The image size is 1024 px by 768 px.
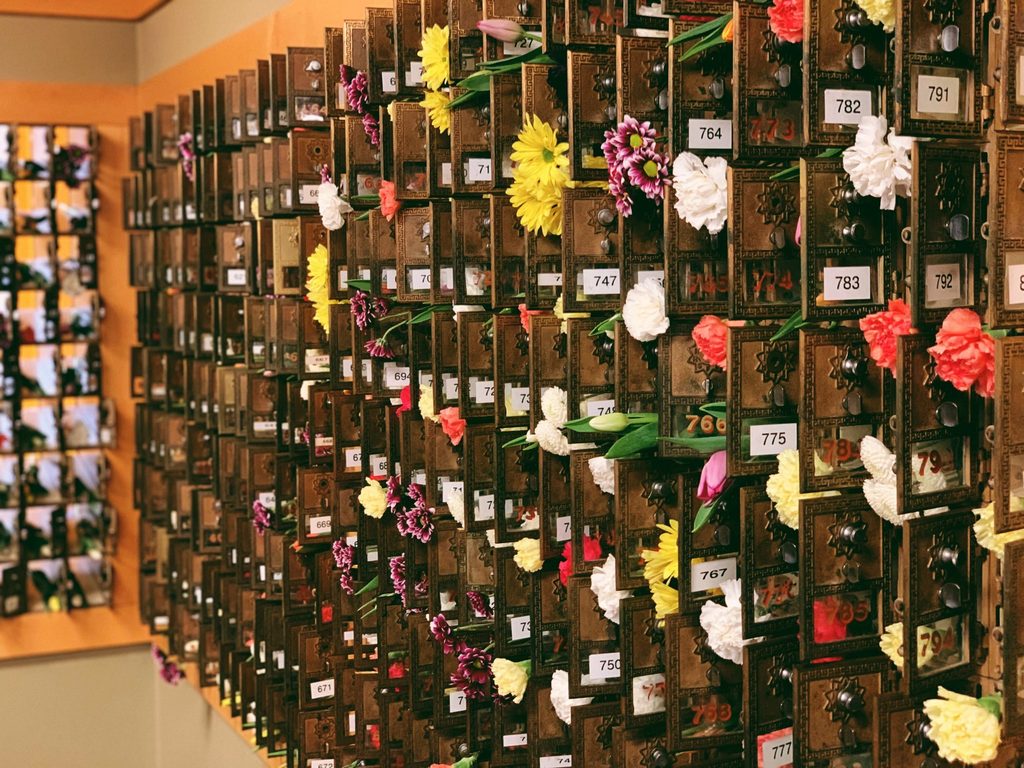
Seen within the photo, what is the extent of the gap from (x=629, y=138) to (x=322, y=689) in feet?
8.08

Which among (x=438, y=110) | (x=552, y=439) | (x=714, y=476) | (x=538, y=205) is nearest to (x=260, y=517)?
(x=438, y=110)

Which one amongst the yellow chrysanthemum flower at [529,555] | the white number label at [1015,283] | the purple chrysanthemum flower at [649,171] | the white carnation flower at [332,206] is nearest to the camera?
the white number label at [1015,283]

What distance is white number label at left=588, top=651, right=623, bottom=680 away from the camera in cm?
283

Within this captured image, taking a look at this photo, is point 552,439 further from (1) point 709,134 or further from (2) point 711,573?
(1) point 709,134

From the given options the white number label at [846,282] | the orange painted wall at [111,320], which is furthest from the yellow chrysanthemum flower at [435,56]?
the orange painted wall at [111,320]

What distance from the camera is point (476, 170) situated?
123 inches

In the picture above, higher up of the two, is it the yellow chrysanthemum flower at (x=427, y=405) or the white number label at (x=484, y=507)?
the yellow chrysanthemum flower at (x=427, y=405)

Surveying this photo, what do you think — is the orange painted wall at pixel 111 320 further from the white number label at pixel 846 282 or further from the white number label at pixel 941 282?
the white number label at pixel 941 282

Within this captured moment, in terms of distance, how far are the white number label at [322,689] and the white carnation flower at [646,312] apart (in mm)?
2235

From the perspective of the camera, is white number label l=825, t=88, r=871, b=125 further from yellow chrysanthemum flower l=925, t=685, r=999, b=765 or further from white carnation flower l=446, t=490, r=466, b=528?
white carnation flower l=446, t=490, r=466, b=528

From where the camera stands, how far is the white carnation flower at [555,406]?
2.78m

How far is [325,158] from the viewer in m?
4.18

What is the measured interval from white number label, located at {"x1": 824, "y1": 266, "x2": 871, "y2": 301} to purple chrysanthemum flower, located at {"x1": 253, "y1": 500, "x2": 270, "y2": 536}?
278 centimetres

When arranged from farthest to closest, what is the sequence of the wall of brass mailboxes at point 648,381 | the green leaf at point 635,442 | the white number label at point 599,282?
the white number label at point 599,282
the green leaf at point 635,442
the wall of brass mailboxes at point 648,381
